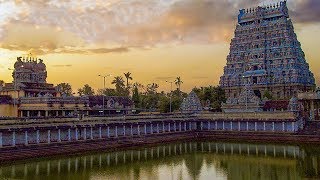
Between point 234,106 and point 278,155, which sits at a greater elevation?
point 234,106

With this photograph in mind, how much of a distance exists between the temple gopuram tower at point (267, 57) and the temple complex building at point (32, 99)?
36.4 meters

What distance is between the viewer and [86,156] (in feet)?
158

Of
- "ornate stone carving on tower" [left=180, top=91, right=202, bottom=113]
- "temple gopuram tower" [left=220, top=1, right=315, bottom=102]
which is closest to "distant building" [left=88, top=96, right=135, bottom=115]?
"ornate stone carving on tower" [left=180, top=91, right=202, bottom=113]

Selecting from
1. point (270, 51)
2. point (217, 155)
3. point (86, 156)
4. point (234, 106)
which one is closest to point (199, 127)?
point (234, 106)

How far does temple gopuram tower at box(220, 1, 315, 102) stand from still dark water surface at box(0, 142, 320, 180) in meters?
40.7

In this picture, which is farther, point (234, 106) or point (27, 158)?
point (234, 106)

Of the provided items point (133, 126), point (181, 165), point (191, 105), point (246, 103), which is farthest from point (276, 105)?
point (181, 165)

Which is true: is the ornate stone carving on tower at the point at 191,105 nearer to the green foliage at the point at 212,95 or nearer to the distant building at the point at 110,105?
the distant building at the point at 110,105

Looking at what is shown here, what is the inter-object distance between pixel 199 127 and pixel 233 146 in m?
13.1

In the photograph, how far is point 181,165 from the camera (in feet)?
144

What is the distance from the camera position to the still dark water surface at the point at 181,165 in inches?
1471

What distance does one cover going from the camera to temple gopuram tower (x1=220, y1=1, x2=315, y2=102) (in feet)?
315

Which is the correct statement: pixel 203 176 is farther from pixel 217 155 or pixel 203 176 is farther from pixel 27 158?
pixel 27 158

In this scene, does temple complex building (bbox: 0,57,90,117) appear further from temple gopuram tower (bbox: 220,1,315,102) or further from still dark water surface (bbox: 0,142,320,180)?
temple gopuram tower (bbox: 220,1,315,102)
